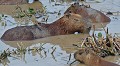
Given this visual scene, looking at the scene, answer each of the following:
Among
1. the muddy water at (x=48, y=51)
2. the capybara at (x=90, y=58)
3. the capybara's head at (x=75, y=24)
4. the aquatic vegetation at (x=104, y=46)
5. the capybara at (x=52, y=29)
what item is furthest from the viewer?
the capybara's head at (x=75, y=24)

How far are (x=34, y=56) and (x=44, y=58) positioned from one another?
217 millimetres

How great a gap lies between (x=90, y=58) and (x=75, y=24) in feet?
7.79

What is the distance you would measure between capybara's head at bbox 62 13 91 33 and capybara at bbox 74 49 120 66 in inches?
86.4

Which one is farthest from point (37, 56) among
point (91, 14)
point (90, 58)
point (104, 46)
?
point (91, 14)

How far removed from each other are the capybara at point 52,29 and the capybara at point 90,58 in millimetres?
2141

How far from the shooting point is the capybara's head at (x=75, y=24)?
7574mm

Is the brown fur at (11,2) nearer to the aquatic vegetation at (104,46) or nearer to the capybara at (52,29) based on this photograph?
the capybara at (52,29)

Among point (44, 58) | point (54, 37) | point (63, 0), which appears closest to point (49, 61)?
point (44, 58)

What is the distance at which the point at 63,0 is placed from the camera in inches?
429

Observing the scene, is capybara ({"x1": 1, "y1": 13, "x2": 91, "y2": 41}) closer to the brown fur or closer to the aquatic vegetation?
the aquatic vegetation

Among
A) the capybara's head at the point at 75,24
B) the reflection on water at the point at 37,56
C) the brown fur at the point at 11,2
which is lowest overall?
the brown fur at the point at 11,2

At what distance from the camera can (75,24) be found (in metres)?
7.58

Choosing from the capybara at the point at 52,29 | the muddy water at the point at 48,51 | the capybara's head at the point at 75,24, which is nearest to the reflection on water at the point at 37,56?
the muddy water at the point at 48,51

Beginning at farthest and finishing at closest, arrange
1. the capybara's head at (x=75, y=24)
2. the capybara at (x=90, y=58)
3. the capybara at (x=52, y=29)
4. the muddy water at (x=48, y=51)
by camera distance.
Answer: the capybara's head at (x=75, y=24)
the capybara at (x=52, y=29)
the muddy water at (x=48, y=51)
the capybara at (x=90, y=58)
